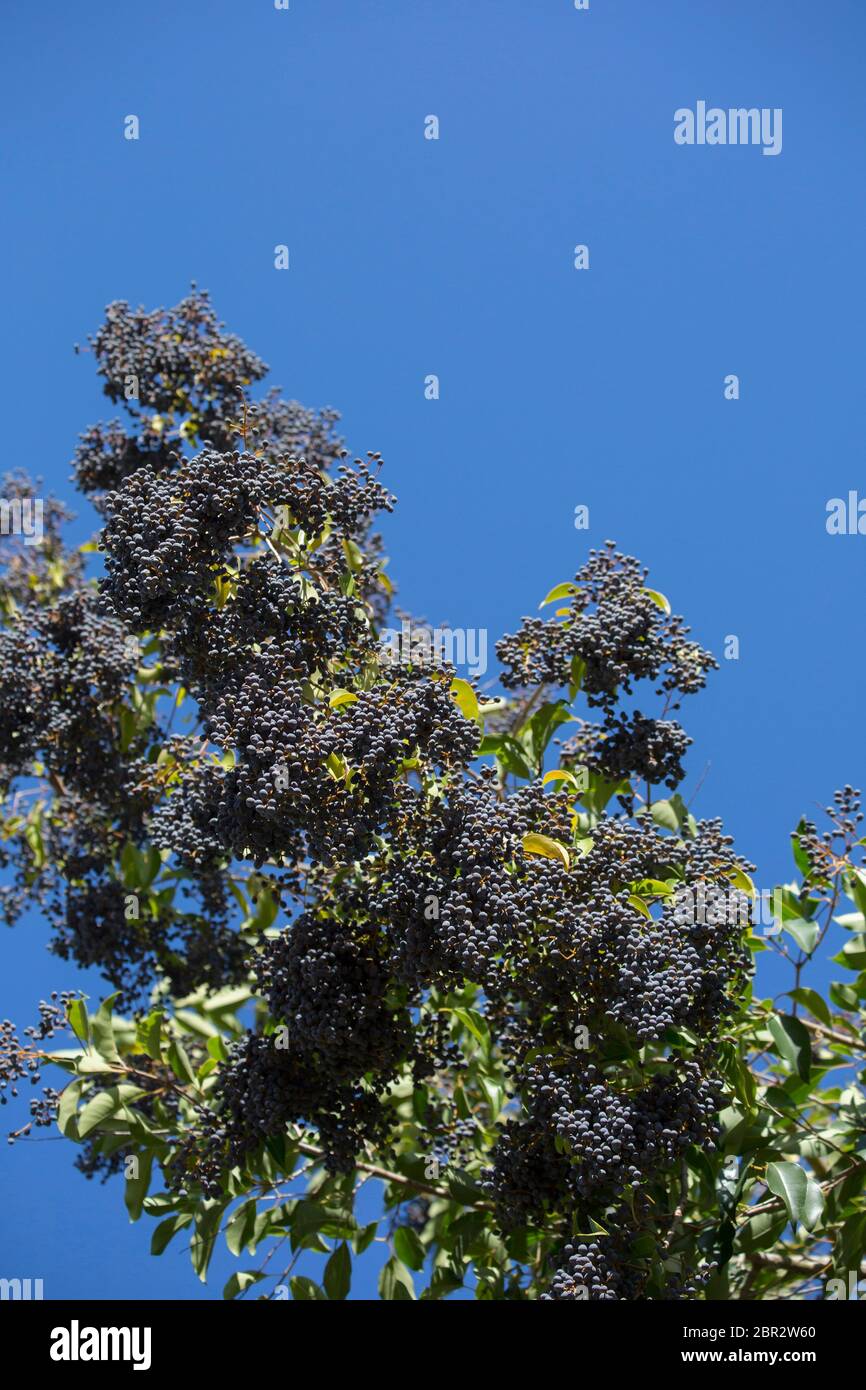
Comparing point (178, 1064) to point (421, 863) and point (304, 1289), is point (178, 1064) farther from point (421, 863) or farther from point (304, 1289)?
point (421, 863)

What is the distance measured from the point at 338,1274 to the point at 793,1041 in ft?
6.43

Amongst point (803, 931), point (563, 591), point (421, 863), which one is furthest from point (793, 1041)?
point (563, 591)

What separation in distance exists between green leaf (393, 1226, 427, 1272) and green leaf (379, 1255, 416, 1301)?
0.03 meters

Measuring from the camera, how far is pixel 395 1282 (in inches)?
231

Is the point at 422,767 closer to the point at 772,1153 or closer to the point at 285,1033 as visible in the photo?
→ the point at 285,1033

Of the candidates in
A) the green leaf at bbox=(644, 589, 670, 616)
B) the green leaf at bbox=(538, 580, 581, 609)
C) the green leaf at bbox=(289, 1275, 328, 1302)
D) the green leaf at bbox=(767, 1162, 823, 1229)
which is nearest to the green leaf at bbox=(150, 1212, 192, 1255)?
the green leaf at bbox=(289, 1275, 328, 1302)

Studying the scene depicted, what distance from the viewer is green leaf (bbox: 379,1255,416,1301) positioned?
582cm

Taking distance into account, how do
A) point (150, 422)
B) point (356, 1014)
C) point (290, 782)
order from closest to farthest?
point (290, 782) → point (356, 1014) → point (150, 422)

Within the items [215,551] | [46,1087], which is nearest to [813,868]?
[215,551]

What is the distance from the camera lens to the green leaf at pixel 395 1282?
582cm

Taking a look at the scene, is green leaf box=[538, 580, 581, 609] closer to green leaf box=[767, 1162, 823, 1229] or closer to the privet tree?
the privet tree

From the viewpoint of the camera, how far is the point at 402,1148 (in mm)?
6398

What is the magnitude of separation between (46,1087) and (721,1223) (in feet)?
8.30
